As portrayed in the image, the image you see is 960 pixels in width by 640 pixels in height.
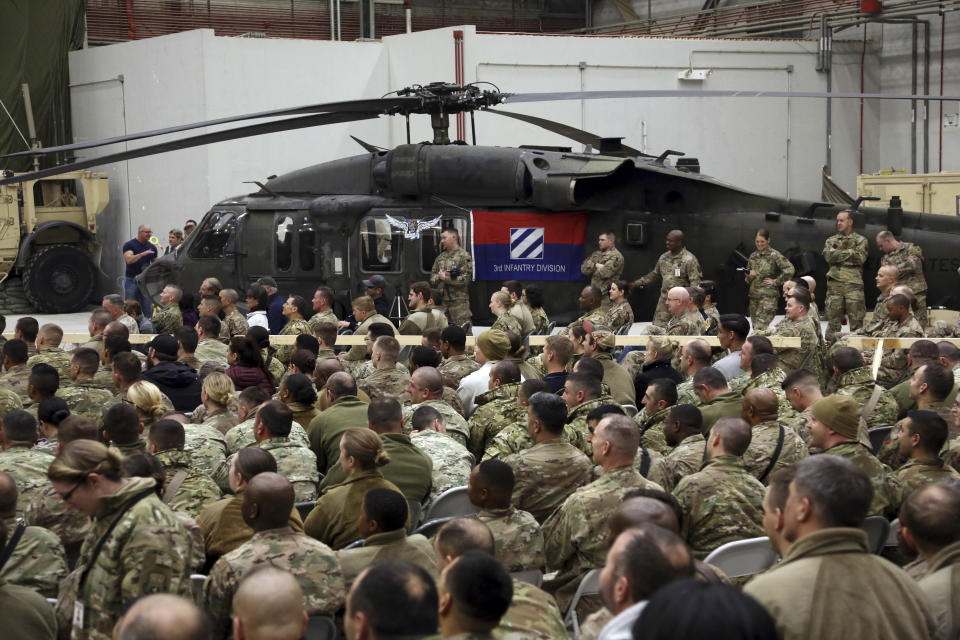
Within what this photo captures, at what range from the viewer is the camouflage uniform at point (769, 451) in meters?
5.46

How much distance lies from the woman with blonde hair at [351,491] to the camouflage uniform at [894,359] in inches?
221

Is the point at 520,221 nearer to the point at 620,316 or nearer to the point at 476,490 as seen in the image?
the point at 620,316

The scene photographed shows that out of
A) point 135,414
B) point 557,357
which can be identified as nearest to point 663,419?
point 557,357

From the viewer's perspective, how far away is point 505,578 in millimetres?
3090

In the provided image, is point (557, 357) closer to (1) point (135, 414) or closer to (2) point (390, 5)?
(1) point (135, 414)

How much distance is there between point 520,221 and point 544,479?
6716mm

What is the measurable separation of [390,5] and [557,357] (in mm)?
18542

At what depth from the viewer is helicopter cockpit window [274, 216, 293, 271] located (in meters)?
12.3

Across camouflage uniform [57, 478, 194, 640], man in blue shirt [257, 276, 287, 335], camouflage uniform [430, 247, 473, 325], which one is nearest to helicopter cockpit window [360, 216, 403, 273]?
camouflage uniform [430, 247, 473, 325]

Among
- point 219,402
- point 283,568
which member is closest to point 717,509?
point 283,568

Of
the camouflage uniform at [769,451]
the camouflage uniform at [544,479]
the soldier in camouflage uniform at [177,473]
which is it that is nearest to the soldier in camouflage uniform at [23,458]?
the soldier in camouflage uniform at [177,473]

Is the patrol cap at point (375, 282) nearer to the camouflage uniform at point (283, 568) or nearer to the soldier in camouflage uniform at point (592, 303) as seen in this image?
the soldier in camouflage uniform at point (592, 303)

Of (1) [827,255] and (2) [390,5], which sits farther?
(2) [390,5]

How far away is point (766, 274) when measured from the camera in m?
11.2
